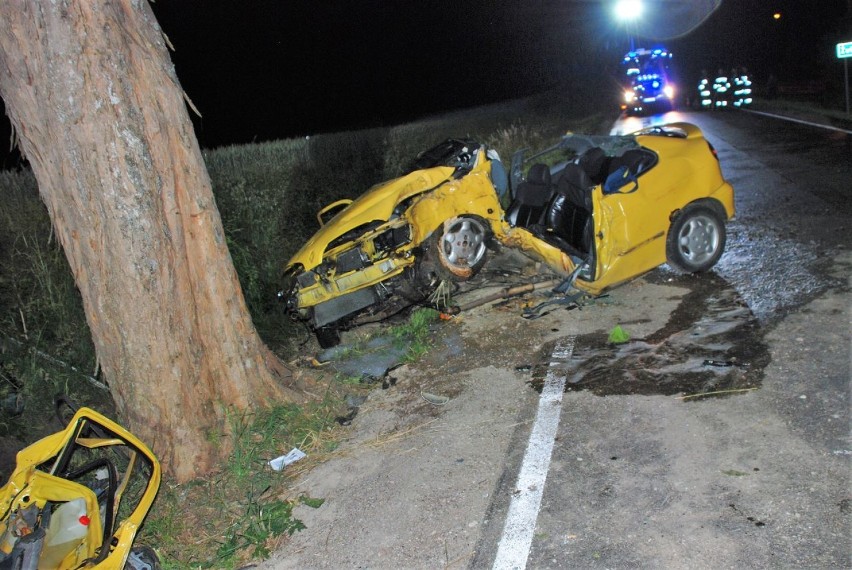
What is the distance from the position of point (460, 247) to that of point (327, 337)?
1754mm

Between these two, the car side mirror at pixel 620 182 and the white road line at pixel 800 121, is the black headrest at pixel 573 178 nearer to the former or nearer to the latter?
the car side mirror at pixel 620 182

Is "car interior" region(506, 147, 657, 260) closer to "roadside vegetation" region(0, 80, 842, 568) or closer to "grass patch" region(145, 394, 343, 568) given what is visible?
"roadside vegetation" region(0, 80, 842, 568)

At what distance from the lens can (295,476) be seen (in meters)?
4.65

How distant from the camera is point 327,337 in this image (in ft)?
23.2

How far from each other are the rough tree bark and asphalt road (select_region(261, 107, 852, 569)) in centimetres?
115

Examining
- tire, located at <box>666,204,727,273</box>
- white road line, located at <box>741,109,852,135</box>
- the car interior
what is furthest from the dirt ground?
white road line, located at <box>741,109,852,135</box>

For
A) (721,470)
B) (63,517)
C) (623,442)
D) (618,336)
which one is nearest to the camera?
(63,517)

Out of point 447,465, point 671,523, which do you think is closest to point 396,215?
point 447,465

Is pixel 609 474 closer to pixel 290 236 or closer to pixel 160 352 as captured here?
pixel 160 352

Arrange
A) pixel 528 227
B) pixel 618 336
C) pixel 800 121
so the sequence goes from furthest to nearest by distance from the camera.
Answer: pixel 800 121 → pixel 528 227 → pixel 618 336

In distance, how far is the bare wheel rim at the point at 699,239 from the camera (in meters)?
6.86

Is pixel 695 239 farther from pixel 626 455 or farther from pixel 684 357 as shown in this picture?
pixel 626 455

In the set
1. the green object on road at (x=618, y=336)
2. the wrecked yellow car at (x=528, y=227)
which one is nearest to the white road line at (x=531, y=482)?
the green object on road at (x=618, y=336)

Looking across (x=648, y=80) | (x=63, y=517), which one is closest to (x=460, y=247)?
(x=63, y=517)
